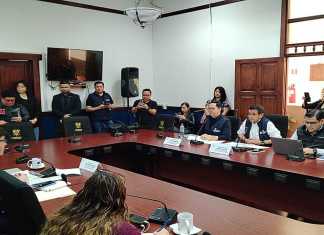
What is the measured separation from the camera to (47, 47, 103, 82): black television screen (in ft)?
18.5

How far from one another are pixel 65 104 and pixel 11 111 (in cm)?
102

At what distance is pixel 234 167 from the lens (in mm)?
2744

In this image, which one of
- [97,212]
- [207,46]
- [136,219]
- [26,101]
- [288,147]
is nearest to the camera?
[97,212]

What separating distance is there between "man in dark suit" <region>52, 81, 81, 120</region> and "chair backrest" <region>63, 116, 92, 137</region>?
3.83ft

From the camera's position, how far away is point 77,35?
612 cm

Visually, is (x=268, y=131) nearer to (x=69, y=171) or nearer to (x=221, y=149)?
(x=221, y=149)

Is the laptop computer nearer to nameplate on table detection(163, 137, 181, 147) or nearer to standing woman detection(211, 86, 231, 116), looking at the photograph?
nameplate on table detection(163, 137, 181, 147)

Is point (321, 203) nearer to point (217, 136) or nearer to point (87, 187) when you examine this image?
point (217, 136)

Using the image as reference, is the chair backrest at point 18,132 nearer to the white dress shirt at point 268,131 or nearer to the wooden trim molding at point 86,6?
the white dress shirt at point 268,131

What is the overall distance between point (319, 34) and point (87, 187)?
A: 4874 mm

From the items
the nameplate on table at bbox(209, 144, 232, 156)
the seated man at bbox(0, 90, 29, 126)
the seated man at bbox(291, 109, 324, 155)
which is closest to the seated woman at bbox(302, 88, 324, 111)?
the seated man at bbox(291, 109, 324, 155)

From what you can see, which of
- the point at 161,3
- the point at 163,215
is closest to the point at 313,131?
the point at 163,215

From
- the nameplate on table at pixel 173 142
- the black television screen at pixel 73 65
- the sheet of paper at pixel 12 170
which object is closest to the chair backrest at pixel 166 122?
the nameplate on table at pixel 173 142

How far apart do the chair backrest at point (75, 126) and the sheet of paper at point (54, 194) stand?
2.33 m
